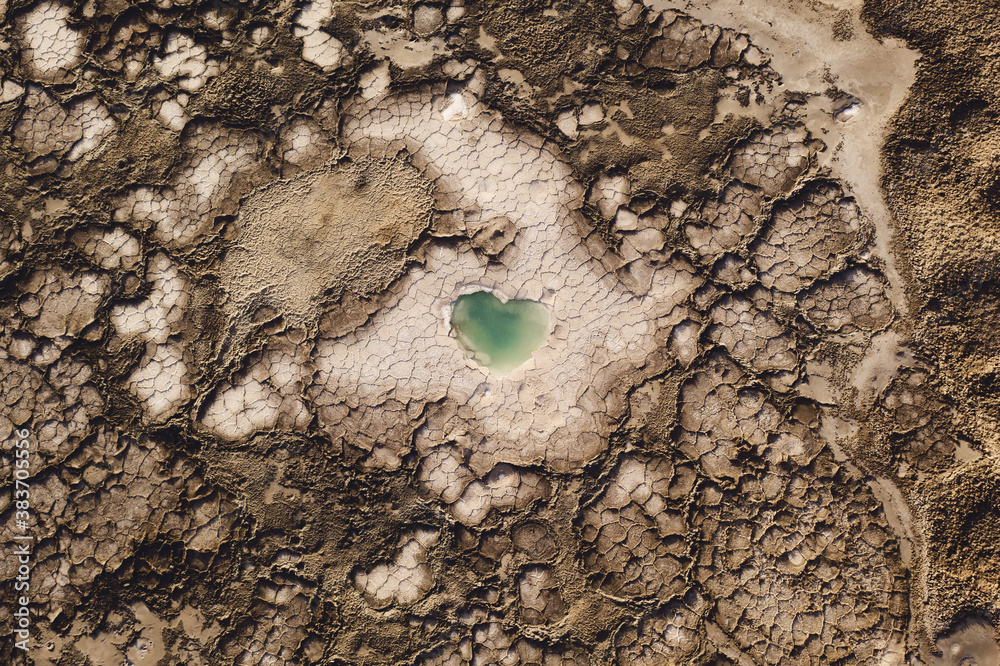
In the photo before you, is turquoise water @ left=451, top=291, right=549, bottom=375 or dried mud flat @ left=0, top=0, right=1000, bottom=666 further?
turquoise water @ left=451, top=291, right=549, bottom=375

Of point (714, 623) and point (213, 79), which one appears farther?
point (213, 79)

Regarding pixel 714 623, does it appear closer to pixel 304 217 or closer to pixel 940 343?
pixel 940 343

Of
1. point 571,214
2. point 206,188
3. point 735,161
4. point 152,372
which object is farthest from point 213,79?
point 735,161

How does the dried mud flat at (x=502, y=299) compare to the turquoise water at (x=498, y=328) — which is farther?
the turquoise water at (x=498, y=328)

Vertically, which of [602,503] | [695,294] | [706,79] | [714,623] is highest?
[706,79]
